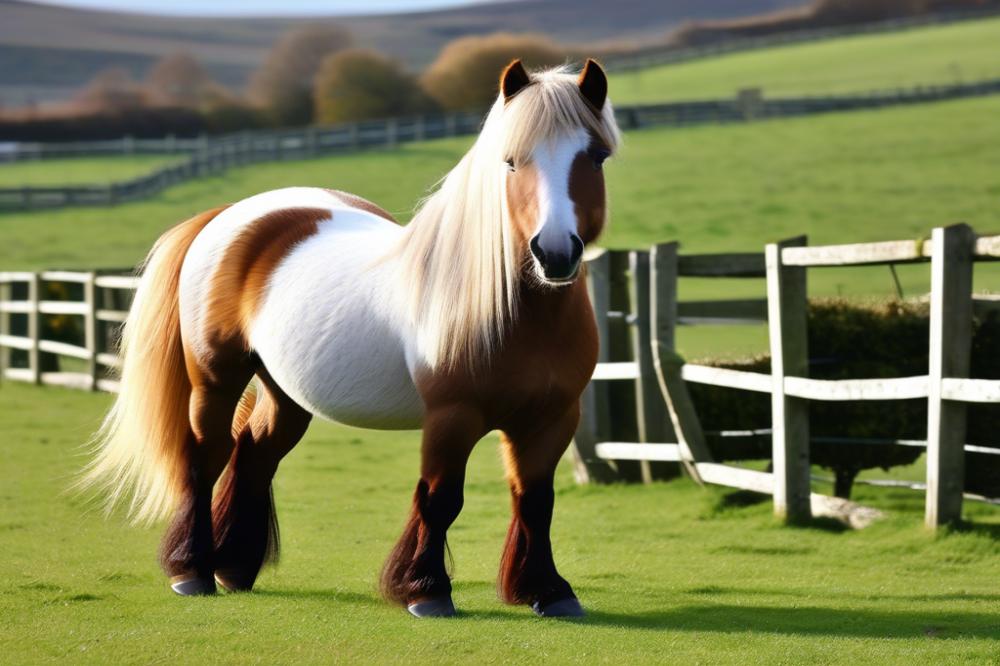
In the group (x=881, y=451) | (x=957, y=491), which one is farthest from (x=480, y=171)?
(x=881, y=451)

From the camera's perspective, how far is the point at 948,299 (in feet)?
20.3

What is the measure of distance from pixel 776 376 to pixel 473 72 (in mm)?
50884

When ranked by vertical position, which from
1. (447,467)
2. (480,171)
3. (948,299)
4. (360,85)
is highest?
(360,85)

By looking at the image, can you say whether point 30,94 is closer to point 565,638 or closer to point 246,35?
point 246,35

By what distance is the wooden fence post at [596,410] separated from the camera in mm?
8656

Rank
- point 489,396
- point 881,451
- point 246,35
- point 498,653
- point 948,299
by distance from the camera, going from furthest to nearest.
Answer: point 246,35 < point 881,451 < point 948,299 < point 489,396 < point 498,653

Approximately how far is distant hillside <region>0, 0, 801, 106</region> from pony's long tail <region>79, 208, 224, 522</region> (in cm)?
6059

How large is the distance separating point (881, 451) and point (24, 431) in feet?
24.1

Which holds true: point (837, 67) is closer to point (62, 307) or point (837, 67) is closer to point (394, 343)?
point (62, 307)

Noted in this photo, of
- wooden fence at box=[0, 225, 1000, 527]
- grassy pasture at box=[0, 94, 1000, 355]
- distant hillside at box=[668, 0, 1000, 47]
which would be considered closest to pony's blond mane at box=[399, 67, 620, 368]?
wooden fence at box=[0, 225, 1000, 527]

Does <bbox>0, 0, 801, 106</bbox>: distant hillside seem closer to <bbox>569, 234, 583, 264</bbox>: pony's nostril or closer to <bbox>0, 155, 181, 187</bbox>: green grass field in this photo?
<bbox>0, 155, 181, 187</bbox>: green grass field

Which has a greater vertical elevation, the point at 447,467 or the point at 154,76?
the point at 154,76

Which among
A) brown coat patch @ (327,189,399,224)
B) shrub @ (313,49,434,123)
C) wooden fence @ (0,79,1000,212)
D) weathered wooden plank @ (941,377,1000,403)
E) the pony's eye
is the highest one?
shrub @ (313,49,434,123)

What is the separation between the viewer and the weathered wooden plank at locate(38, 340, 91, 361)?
14375 mm
